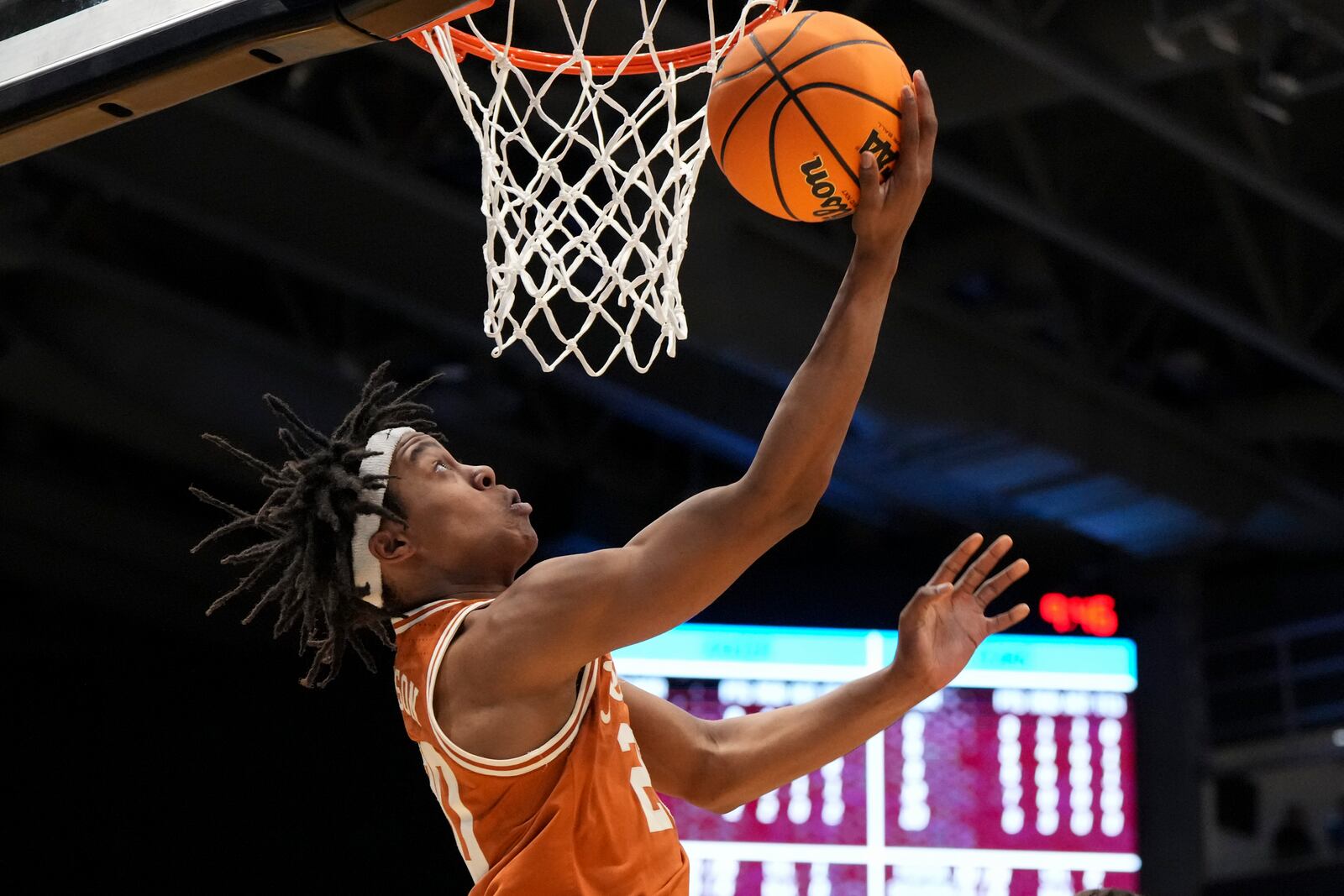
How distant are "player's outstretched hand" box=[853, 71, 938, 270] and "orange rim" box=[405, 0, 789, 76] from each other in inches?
38.4

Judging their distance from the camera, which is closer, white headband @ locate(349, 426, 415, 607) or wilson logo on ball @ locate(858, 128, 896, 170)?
wilson logo on ball @ locate(858, 128, 896, 170)

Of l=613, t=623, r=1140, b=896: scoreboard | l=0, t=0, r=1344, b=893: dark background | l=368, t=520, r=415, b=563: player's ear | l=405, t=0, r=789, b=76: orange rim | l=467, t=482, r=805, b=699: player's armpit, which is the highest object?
l=0, t=0, r=1344, b=893: dark background

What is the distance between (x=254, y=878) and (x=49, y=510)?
240cm

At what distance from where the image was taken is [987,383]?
7.99m

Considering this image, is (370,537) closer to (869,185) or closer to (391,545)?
(391,545)

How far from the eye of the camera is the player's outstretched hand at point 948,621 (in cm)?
274

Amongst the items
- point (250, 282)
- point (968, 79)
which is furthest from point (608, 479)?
point (968, 79)

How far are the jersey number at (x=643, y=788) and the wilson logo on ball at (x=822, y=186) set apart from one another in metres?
0.84

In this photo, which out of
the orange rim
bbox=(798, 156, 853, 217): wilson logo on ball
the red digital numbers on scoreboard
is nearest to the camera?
bbox=(798, 156, 853, 217): wilson logo on ball

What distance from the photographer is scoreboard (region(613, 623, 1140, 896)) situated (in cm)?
662

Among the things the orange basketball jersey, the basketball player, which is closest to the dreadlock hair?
the basketball player

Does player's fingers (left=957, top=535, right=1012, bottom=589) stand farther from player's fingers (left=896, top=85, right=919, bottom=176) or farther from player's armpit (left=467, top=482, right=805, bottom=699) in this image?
player's fingers (left=896, top=85, right=919, bottom=176)

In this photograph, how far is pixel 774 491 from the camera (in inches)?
92.3

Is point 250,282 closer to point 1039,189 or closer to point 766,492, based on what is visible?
point 1039,189
